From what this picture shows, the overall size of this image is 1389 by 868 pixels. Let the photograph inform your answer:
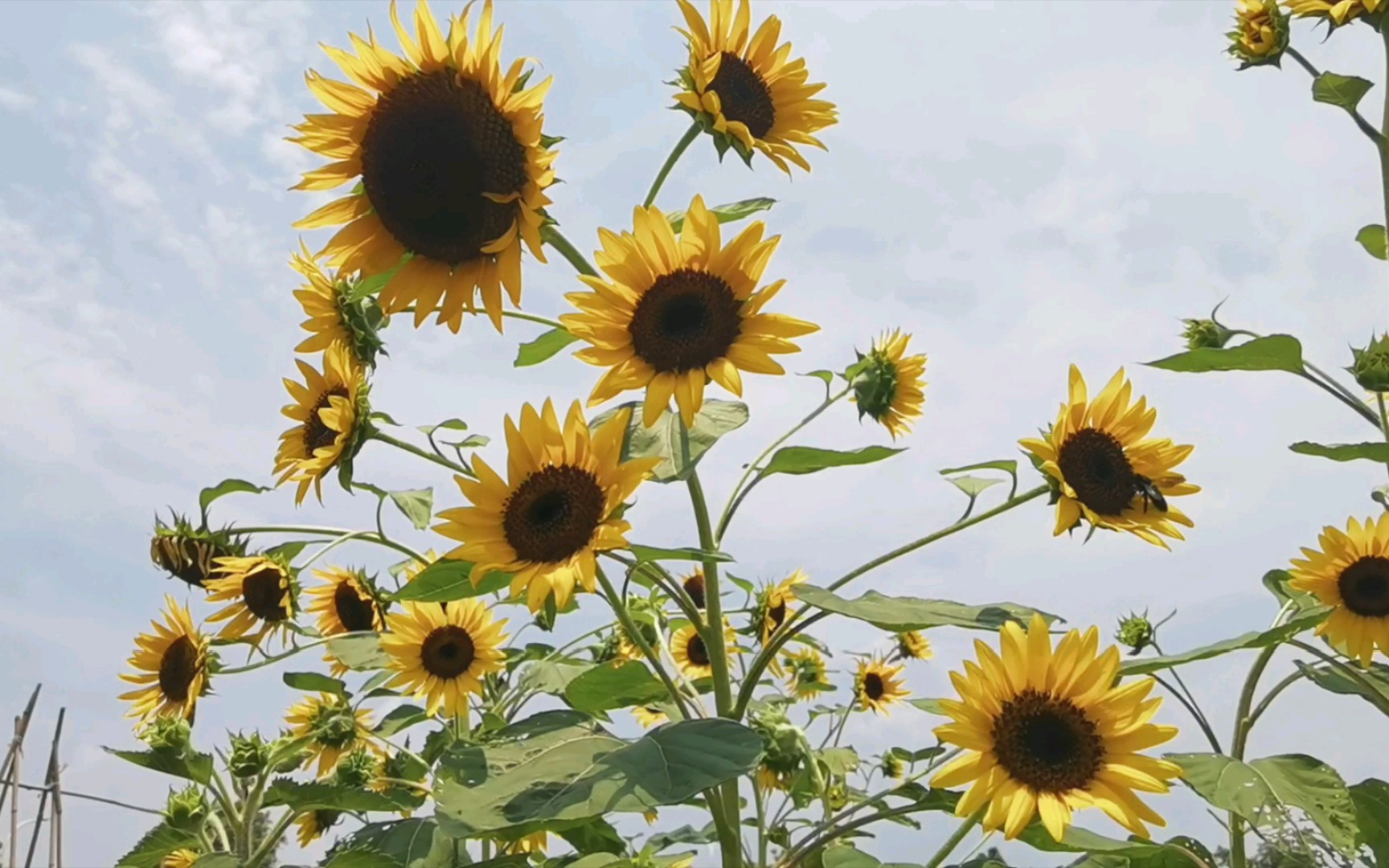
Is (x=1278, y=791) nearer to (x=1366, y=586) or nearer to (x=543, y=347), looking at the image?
(x=1366, y=586)

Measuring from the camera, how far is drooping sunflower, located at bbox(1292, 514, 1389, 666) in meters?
2.82

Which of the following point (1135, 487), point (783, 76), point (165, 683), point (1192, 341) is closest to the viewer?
point (1135, 487)

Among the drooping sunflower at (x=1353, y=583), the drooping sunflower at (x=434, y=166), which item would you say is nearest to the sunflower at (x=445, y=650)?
the drooping sunflower at (x=434, y=166)

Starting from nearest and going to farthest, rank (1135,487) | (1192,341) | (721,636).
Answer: (721,636), (1135,487), (1192,341)

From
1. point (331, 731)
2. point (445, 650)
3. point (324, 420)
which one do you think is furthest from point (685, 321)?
point (331, 731)

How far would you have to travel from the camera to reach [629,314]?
1736mm

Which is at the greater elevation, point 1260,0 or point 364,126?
point 1260,0

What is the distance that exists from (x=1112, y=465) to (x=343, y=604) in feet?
6.42

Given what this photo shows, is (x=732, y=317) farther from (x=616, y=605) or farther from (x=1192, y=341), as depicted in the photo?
(x=1192, y=341)

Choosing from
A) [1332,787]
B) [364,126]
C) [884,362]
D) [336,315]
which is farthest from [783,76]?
[1332,787]

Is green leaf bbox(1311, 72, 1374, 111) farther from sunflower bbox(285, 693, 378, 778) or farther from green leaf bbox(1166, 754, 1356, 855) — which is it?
sunflower bbox(285, 693, 378, 778)

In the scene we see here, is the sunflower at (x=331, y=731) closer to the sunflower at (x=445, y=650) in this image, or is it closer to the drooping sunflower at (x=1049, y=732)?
the sunflower at (x=445, y=650)

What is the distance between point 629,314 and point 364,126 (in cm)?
54

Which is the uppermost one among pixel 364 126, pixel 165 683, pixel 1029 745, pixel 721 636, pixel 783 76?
pixel 783 76
